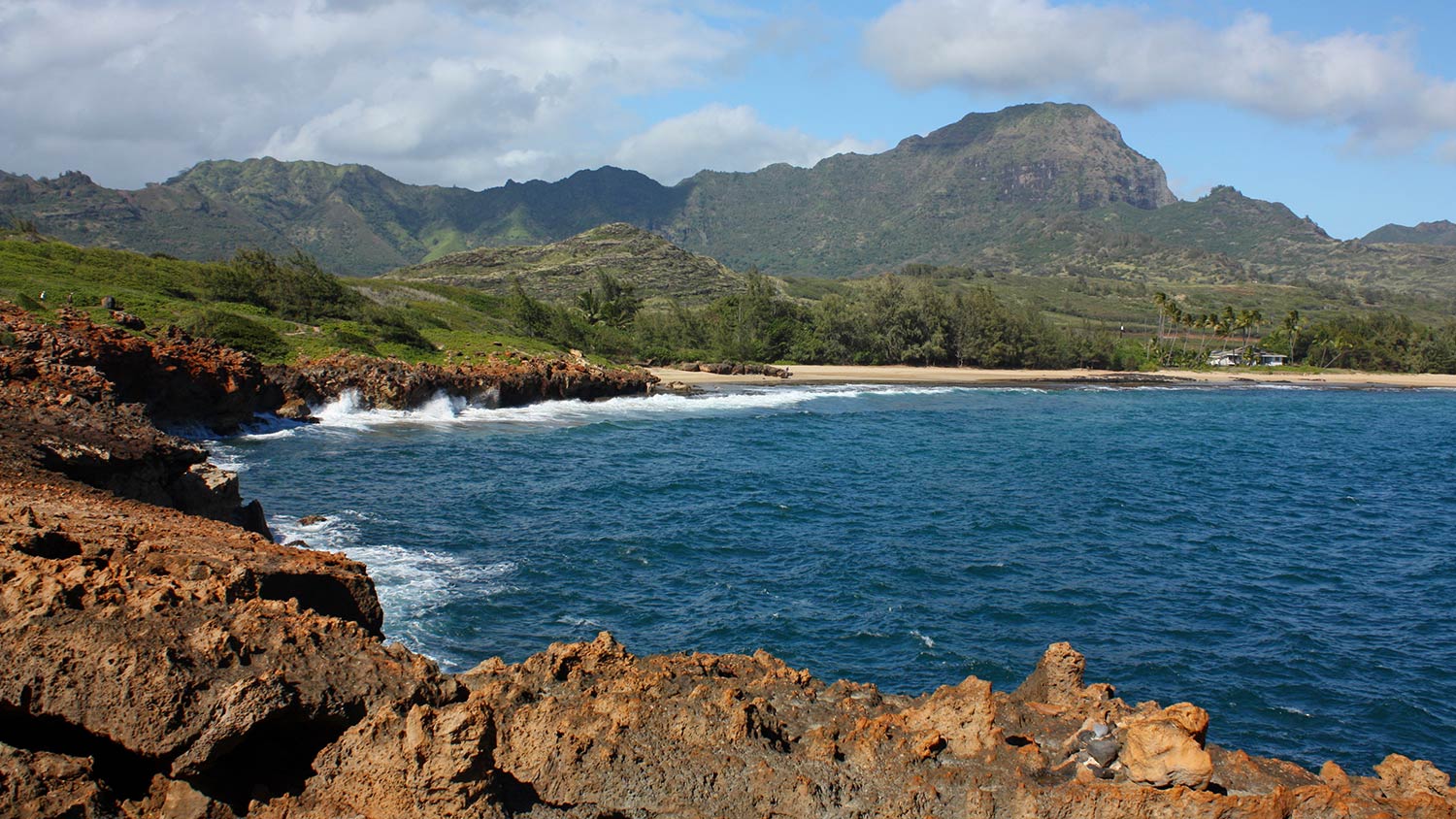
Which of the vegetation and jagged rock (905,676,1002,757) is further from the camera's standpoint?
the vegetation

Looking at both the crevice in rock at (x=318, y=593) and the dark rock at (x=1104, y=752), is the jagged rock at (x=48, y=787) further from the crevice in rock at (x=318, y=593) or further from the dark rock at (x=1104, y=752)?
the dark rock at (x=1104, y=752)

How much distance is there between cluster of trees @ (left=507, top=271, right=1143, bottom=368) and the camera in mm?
85375

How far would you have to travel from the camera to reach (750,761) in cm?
695

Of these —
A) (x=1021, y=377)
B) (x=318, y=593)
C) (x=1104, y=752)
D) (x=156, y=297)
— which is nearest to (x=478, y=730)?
(x=318, y=593)

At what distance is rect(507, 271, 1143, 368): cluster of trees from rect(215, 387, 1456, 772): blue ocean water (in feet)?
141

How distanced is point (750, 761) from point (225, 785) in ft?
11.9

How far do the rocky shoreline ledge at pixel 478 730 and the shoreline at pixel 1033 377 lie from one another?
200ft

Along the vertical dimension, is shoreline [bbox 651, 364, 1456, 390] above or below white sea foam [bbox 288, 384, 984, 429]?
above

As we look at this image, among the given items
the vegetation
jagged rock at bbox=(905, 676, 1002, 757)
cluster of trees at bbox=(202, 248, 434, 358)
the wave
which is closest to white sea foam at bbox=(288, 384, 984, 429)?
the wave

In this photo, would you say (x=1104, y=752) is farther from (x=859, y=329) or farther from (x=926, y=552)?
(x=859, y=329)

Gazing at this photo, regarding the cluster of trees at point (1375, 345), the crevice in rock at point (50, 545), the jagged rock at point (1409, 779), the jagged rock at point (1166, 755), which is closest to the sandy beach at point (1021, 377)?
the cluster of trees at point (1375, 345)

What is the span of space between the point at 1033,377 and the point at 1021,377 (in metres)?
1.13

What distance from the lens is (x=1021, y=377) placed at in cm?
8562

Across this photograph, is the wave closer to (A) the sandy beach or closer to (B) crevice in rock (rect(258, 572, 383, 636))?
(A) the sandy beach
